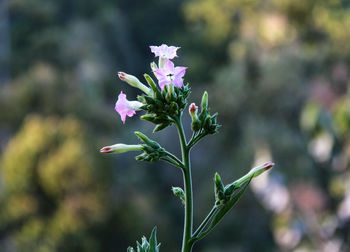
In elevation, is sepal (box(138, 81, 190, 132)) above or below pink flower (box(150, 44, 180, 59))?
below

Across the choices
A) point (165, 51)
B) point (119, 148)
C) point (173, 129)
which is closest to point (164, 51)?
point (165, 51)

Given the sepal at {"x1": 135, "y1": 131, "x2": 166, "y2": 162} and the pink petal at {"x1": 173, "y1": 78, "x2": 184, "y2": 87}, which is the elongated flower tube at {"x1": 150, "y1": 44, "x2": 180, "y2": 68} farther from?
the sepal at {"x1": 135, "y1": 131, "x2": 166, "y2": 162}

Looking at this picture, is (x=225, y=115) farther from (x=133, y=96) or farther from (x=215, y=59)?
(x=215, y=59)

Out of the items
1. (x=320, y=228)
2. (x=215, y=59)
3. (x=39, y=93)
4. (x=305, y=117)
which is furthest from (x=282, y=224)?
(x=215, y=59)

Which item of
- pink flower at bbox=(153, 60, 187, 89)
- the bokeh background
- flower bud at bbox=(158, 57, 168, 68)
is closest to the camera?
pink flower at bbox=(153, 60, 187, 89)

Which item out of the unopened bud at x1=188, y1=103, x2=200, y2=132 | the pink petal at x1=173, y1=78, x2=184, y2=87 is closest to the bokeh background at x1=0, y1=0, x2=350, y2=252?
the unopened bud at x1=188, y1=103, x2=200, y2=132

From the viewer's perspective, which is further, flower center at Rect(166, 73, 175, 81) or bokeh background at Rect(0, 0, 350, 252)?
bokeh background at Rect(0, 0, 350, 252)

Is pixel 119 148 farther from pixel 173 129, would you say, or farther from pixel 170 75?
pixel 173 129
